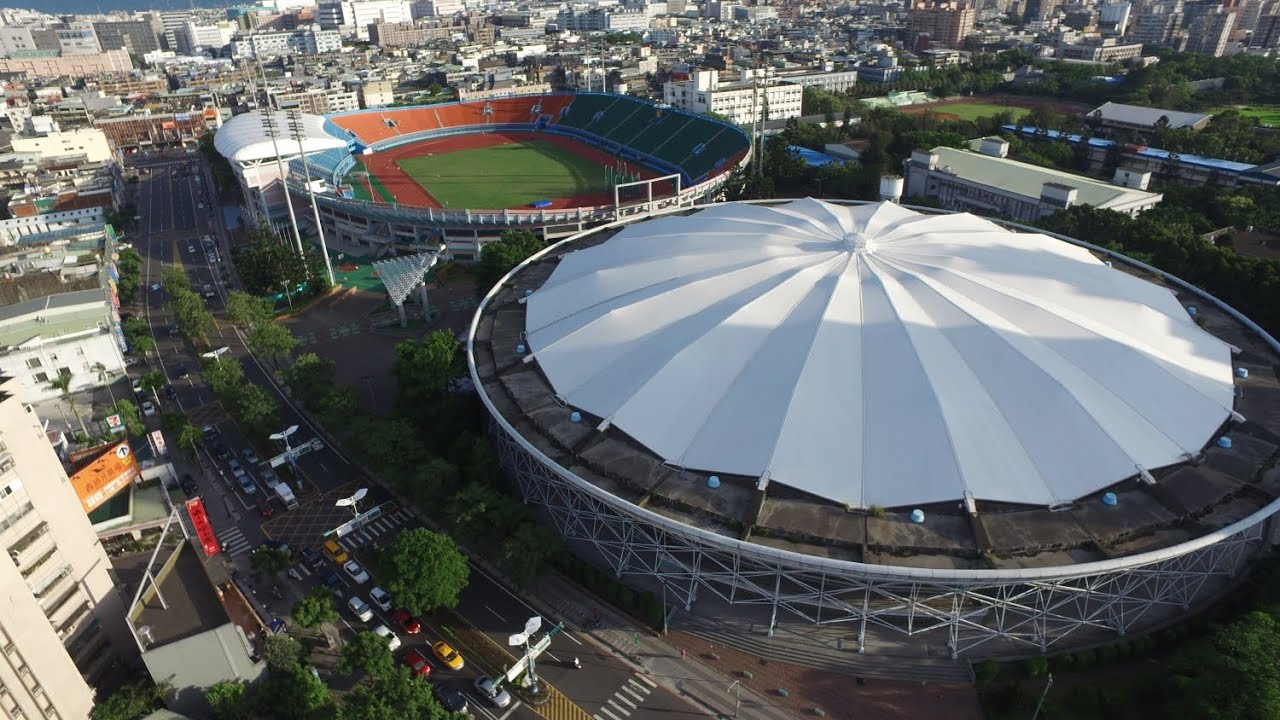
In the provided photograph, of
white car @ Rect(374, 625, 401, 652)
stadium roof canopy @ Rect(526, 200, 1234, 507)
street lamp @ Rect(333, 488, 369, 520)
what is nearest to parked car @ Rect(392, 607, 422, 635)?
white car @ Rect(374, 625, 401, 652)

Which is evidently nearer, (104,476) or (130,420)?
(104,476)

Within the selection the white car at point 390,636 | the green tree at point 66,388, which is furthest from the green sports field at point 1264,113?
the green tree at point 66,388

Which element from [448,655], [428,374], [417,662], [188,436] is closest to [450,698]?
[448,655]

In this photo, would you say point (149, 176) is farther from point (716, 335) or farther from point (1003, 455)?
point (1003, 455)

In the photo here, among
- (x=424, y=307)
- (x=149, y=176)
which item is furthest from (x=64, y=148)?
(x=424, y=307)

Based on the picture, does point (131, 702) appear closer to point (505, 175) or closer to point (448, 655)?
point (448, 655)

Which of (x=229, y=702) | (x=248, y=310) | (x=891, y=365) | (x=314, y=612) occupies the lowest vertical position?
(x=229, y=702)
